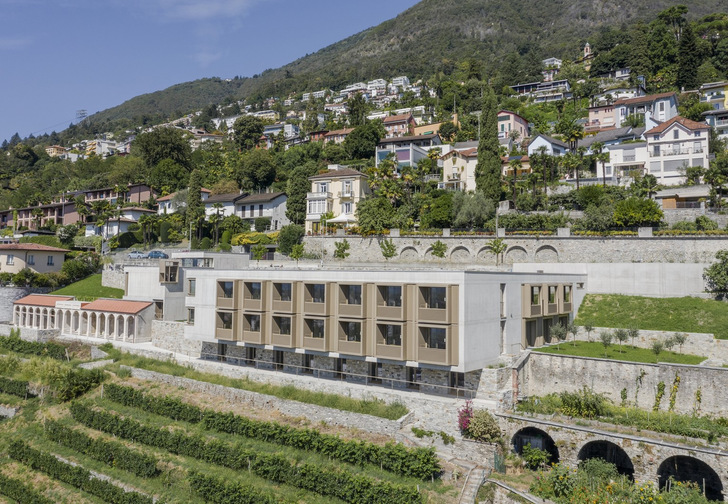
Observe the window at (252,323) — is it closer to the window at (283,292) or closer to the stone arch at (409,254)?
the window at (283,292)

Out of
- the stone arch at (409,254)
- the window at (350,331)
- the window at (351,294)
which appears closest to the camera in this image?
the window at (350,331)

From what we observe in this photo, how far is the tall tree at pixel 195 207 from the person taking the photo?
75.7 m

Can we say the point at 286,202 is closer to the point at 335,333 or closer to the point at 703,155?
the point at 335,333

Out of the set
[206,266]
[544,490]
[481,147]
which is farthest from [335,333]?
[481,147]

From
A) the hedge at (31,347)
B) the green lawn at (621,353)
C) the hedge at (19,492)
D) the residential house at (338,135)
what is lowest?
the hedge at (19,492)

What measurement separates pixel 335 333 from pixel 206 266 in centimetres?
1920

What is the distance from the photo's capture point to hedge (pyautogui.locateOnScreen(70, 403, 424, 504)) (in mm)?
22062

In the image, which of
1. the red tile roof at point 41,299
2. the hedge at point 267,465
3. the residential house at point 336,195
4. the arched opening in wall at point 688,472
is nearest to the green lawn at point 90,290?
the red tile roof at point 41,299

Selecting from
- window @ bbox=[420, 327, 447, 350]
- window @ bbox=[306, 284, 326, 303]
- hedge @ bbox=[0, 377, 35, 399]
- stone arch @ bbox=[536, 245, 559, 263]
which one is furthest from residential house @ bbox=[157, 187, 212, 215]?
window @ bbox=[420, 327, 447, 350]

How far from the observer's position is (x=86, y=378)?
38.2 m

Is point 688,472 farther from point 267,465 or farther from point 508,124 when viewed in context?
point 508,124

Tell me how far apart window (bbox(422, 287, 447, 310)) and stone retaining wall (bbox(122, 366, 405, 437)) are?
6.52 meters

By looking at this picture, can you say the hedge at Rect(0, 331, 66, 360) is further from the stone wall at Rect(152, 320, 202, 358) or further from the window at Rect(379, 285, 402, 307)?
the window at Rect(379, 285, 402, 307)

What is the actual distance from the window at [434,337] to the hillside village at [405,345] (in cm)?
17
